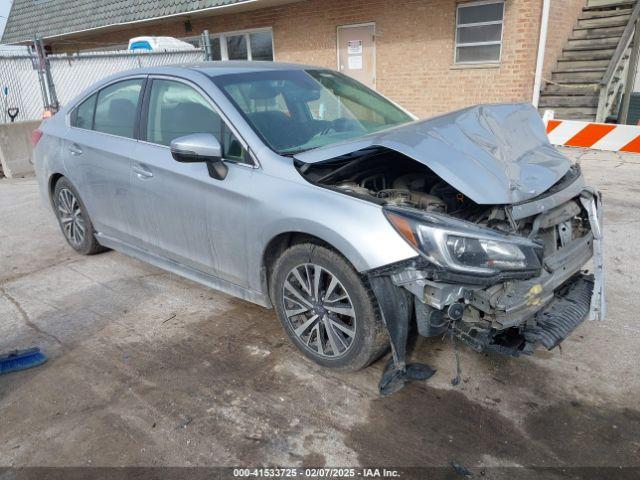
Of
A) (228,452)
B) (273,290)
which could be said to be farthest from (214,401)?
(273,290)

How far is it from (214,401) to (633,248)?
13.6ft

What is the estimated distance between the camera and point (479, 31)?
1034 cm

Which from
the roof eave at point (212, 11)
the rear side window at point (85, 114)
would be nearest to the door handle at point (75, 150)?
the rear side window at point (85, 114)

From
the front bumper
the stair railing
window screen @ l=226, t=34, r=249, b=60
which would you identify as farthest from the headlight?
window screen @ l=226, t=34, r=249, b=60

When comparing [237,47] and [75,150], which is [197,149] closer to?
[75,150]

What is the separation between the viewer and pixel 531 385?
3.02 m

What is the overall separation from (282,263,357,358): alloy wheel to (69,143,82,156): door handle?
8.42ft

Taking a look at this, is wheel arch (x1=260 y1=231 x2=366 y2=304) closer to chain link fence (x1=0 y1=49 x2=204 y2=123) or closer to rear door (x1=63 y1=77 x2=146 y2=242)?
rear door (x1=63 y1=77 x2=146 y2=242)

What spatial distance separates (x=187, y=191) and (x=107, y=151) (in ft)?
3.63

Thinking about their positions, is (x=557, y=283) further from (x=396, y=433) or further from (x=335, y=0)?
(x=335, y=0)

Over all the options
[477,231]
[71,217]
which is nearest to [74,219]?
[71,217]

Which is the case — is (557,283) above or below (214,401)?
above

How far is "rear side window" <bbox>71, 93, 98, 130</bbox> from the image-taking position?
Answer: 15.0ft

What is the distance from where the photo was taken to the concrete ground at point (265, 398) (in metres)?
2.56
